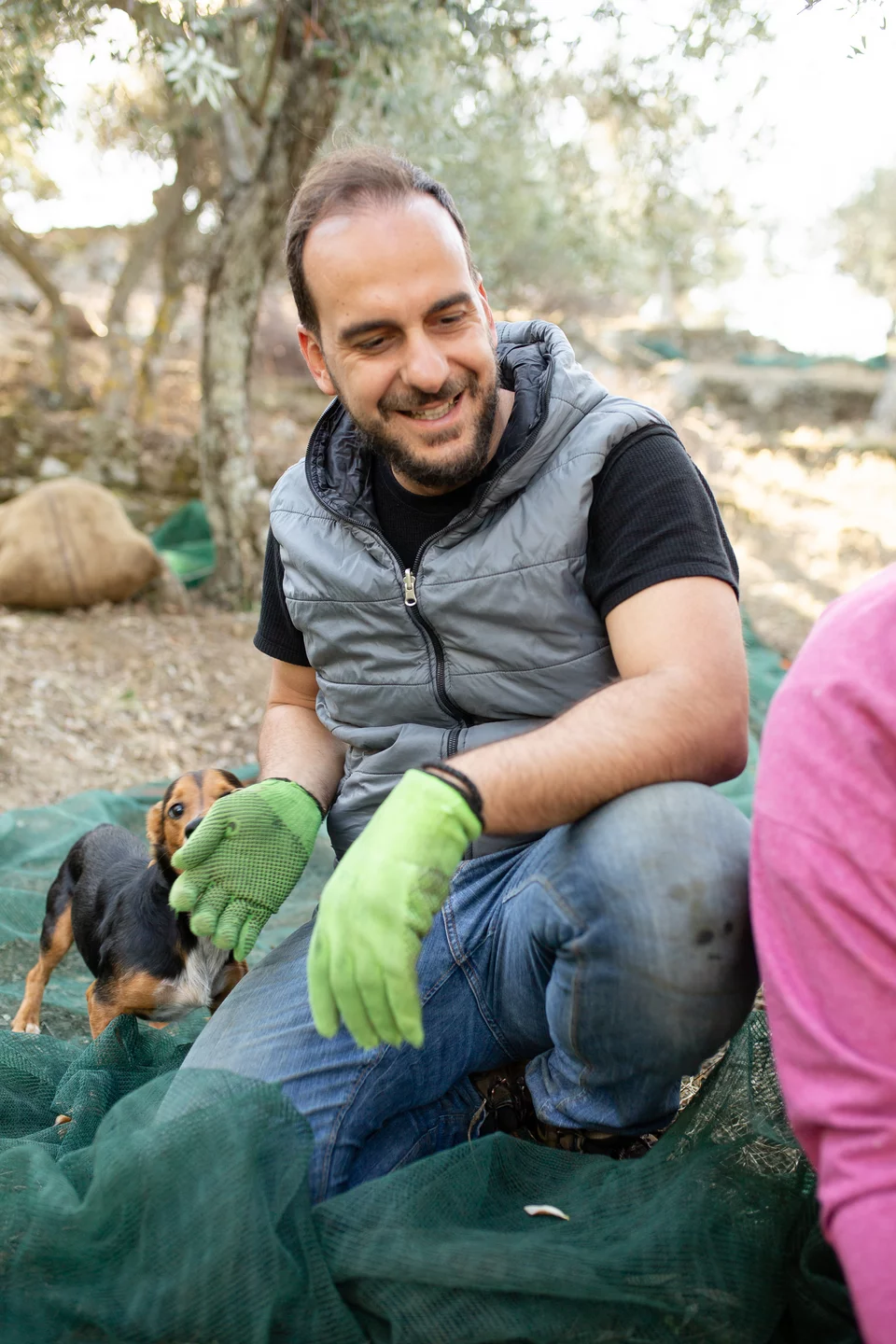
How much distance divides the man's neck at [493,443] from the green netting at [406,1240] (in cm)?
129

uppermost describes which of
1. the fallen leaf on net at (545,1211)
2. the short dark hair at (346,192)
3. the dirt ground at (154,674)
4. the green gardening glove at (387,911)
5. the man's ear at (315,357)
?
the short dark hair at (346,192)

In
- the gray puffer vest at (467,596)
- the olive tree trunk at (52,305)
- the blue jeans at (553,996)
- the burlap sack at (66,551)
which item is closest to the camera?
the blue jeans at (553,996)

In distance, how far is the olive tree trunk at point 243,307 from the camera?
6.21m

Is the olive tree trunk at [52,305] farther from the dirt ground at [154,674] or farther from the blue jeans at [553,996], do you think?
the blue jeans at [553,996]

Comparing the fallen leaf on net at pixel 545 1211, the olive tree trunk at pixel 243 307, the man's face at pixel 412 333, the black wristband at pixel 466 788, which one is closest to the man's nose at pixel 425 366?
the man's face at pixel 412 333

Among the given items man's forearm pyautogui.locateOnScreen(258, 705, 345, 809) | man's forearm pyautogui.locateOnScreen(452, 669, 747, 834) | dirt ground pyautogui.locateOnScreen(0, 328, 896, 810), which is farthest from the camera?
dirt ground pyautogui.locateOnScreen(0, 328, 896, 810)

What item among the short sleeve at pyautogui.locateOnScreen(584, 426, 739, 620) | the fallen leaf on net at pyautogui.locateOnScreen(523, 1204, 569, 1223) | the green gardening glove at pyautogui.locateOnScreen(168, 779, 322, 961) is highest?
the short sleeve at pyautogui.locateOnScreen(584, 426, 739, 620)

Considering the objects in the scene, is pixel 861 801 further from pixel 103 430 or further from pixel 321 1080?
pixel 103 430

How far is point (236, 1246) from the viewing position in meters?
1.65

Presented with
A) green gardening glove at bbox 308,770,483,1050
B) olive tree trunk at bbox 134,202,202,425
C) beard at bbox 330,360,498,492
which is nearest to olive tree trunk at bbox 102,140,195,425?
olive tree trunk at bbox 134,202,202,425

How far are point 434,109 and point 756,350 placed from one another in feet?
57.5

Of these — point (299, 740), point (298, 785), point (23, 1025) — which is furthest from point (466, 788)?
point (23, 1025)

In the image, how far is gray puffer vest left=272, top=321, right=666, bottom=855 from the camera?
7.29 feet

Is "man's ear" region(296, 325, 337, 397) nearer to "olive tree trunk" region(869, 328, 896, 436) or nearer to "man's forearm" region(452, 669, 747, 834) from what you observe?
"man's forearm" region(452, 669, 747, 834)
